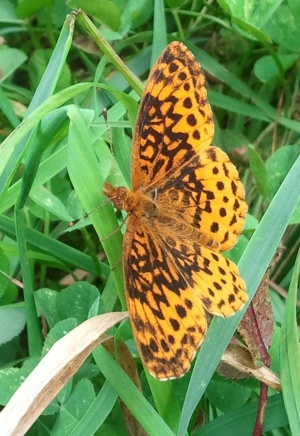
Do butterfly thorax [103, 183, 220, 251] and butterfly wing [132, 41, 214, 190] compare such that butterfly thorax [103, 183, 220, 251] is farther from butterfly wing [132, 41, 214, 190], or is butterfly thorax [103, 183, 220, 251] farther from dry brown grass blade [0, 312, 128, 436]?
dry brown grass blade [0, 312, 128, 436]

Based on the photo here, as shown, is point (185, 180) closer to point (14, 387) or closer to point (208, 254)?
point (208, 254)

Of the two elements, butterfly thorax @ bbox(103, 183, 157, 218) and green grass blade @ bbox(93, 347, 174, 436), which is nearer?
green grass blade @ bbox(93, 347, 174, 436)

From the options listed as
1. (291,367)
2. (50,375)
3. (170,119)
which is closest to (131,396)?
(50,375)

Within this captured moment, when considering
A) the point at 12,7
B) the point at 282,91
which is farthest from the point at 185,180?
the point at 12,7

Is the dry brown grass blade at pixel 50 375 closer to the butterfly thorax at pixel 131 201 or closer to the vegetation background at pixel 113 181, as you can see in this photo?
the vegetation background at pixel 113 181

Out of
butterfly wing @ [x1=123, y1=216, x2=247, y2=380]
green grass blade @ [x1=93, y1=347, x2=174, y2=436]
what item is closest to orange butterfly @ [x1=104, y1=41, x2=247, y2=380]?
butterfly wing @ [x1=123, y1=216, x2=247, y2=380]
